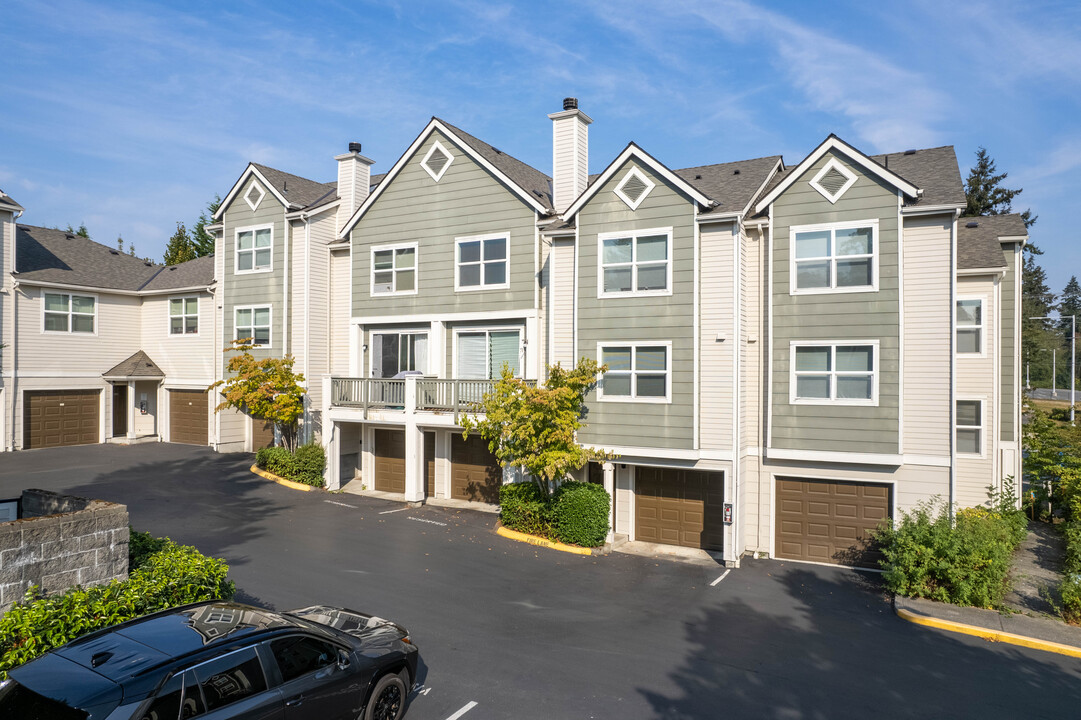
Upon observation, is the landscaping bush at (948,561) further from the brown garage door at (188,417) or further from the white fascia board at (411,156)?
the brown garage door at (188,417)

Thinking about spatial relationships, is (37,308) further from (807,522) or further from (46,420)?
(807,522)

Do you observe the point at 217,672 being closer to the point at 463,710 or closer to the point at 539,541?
the point at 463,710

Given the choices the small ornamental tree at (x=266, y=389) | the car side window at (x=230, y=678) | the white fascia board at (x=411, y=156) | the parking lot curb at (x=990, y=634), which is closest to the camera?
the car side window at (x=230, y=678)

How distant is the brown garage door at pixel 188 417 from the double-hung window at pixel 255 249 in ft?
22.5

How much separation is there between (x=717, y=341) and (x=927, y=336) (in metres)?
4.88

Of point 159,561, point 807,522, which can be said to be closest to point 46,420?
point 159,561

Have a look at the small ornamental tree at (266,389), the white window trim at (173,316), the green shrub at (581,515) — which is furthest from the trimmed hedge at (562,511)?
the white window trim at (173,316)

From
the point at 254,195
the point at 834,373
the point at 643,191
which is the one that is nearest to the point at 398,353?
the point at 254,195

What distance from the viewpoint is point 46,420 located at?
90.7 feet

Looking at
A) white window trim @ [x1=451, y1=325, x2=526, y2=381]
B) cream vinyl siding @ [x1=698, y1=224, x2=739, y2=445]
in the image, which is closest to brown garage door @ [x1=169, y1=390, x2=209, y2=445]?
white window trim @ [x1=451, y1=325, x2=526, y2=381]

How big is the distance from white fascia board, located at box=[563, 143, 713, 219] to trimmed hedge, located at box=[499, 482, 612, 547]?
24.9 feet

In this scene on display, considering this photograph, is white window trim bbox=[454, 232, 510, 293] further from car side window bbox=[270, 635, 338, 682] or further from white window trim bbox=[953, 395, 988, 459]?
car side window bbox=[270, 635, 338, 682]

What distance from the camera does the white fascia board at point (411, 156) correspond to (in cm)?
2091

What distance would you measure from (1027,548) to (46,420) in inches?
1377
